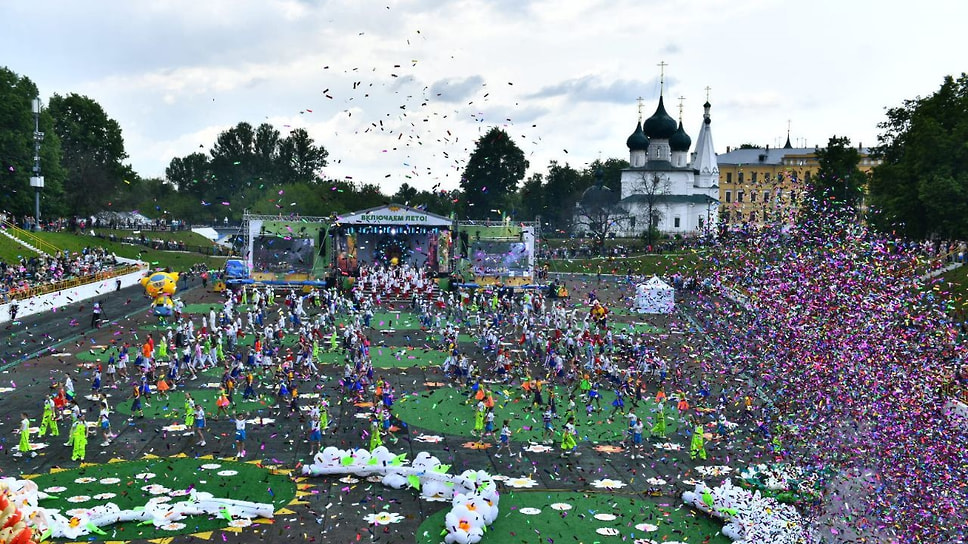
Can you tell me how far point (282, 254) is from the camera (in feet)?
204

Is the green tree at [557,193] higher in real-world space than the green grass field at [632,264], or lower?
higher

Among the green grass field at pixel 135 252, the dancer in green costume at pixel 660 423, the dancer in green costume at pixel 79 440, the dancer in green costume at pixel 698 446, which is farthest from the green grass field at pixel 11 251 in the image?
the dancer in green costume at pixel 698 446

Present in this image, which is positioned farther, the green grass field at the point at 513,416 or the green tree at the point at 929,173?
the green tree at the point at 929,173

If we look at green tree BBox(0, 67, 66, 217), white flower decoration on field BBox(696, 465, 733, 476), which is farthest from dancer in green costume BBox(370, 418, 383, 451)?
green tree BBox(0, 67, 66, 217)

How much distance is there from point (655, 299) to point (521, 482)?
33233 millimetres

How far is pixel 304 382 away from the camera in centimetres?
3127

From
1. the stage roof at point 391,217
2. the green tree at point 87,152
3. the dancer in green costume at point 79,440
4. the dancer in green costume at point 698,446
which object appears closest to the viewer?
the dancer in green costume at point 79,440

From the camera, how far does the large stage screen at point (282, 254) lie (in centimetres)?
6166

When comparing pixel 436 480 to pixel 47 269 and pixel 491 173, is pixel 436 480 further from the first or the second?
pixel 491 173

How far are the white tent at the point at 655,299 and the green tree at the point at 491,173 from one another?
58.0 m

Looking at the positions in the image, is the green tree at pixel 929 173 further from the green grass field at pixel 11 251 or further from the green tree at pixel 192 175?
the green tree at pixel 192 175

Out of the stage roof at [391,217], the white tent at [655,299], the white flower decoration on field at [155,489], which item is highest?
the stage roof at [391,217]

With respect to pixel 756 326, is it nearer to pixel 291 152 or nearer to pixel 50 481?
pixel 50 481

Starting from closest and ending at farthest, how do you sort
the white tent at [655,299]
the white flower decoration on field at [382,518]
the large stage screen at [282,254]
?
the white flower decoration on field at [382,518], the white tent at [655,299], the large stage screen at [282,254]
